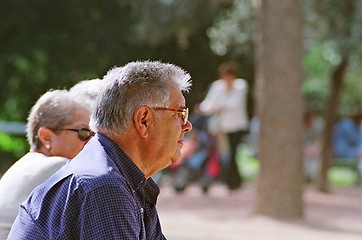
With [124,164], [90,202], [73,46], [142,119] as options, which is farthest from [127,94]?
[73,46]

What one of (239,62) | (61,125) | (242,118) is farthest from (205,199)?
(61,125)

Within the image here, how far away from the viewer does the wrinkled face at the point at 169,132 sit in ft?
11.4

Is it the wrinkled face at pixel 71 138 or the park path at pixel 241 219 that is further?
the park path at pixel 241 219

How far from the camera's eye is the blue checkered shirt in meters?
3.15

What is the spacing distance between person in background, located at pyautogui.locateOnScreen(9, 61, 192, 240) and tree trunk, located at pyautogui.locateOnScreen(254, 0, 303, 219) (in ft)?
29.0

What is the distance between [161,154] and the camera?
3.49 meters

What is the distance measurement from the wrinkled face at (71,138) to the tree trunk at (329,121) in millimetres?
13206

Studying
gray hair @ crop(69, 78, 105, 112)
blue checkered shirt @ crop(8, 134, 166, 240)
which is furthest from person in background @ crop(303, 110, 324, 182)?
blue checkered shirt @ crop(8, 134, 166, 240)

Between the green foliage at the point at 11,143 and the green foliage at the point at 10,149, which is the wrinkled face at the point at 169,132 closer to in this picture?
the green foliage at the point at 10,149

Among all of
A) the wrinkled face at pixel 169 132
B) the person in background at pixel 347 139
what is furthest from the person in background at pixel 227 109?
the wrinkled face at pixel 169 132

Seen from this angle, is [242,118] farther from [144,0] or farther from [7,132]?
[7,132]

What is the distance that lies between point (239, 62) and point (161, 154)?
19.1 meters

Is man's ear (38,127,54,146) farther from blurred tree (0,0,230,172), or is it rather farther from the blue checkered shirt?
blurred tree (0,0,230,172)

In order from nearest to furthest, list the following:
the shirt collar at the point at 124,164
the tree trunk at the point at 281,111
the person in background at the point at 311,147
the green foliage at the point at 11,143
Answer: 1. the shirt collar at the point at 124,164
2. the tree trunk at the point at 281,111
3. the person in background at the point at 311,147
4. the green foliage at the point at 11,143
